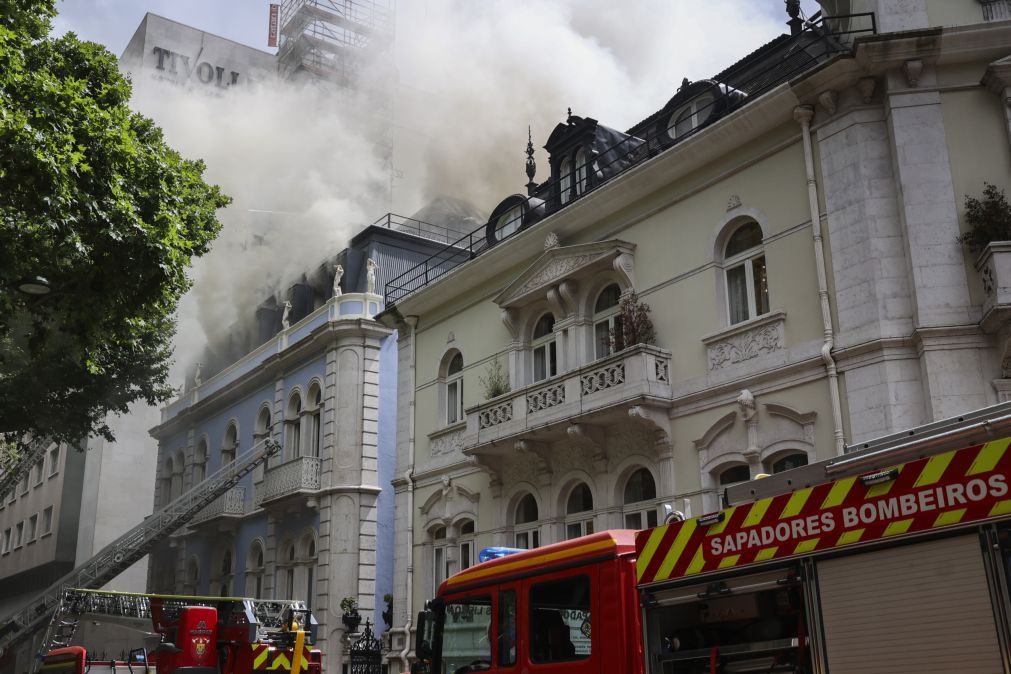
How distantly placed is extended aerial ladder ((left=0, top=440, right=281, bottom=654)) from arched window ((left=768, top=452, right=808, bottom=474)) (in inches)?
792

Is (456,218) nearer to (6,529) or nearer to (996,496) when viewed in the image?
(996,496)

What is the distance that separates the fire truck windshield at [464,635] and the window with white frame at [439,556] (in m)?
11.6

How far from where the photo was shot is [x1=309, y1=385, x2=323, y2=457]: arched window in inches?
1186

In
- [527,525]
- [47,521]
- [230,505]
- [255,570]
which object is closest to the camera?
[527,525]

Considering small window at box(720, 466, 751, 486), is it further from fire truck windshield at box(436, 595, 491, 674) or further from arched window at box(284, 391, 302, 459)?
arched window at box(284, 391, 302, 459)

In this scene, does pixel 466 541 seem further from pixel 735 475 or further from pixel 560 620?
pixel 560 620

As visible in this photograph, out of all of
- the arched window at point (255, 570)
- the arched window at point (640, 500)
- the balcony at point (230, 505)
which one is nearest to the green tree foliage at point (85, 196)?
the arched window at point (640, 500)

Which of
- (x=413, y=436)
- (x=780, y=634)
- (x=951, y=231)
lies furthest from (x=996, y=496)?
(x=413, y=436)

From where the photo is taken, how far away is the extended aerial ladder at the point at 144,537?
29.6 metres

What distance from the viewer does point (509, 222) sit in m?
23.2

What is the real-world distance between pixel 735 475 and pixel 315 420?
17842 millimetres

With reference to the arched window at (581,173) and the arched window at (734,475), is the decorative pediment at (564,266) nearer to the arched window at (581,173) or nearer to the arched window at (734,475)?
the arched window at (581,173)

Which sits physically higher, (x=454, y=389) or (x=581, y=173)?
(x=581, y=173)

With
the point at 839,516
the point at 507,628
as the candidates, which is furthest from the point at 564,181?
the point at 839,516
